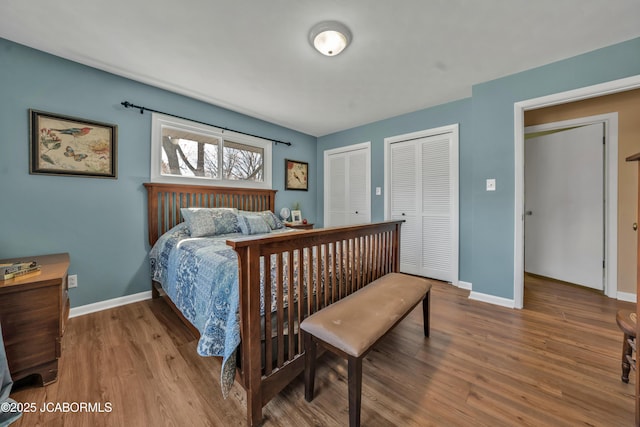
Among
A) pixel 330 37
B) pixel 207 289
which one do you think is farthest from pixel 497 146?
pixel 207 289

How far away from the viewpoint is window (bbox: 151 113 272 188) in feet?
9.15

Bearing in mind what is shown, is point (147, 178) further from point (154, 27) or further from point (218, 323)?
point (218, 323)

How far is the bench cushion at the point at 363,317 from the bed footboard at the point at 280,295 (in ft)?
0.49

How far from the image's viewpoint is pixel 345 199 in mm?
4375

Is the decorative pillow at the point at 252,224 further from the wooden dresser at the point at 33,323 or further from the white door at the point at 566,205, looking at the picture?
the white door at the point at 566,205

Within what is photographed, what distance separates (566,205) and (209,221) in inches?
177

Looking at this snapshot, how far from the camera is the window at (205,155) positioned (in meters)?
2.79

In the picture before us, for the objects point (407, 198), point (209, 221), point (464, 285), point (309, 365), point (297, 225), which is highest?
point (407, 198)

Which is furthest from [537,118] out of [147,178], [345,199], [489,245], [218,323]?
[147,178]

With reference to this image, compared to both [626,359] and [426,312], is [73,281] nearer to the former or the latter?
[426,312]

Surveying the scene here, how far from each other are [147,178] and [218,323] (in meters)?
2.18

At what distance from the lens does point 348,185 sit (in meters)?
4.32

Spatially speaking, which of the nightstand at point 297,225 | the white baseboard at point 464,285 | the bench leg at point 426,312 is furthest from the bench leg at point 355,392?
the nightstand at point 297,225

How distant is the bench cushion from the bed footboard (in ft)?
0.49
